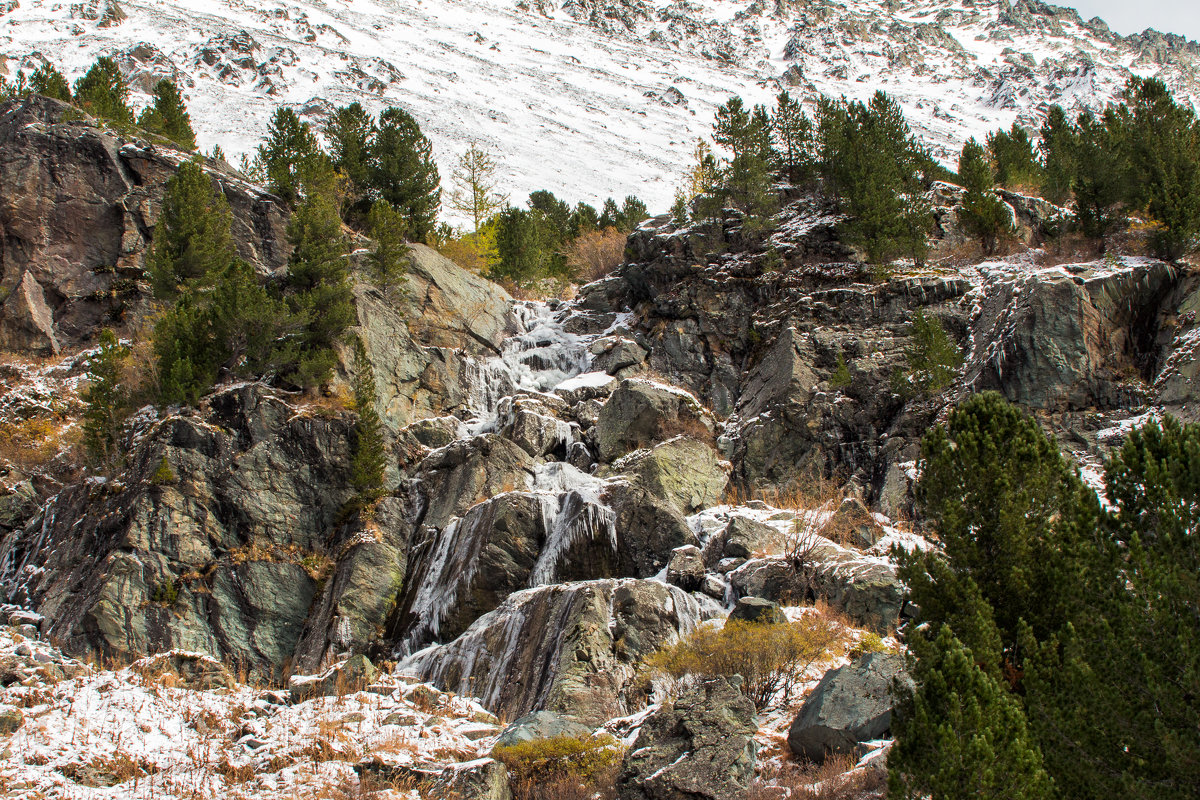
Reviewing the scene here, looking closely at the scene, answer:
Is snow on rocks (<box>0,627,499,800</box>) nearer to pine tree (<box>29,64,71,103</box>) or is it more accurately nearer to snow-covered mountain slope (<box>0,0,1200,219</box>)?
pine tree (<box>29,64,71,103</box>)

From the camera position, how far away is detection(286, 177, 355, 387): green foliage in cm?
2589

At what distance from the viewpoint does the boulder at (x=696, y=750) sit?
9.97m

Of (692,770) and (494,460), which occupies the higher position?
(692,770)

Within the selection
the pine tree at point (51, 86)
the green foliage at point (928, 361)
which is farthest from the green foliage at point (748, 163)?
the pine tree at point (51, 86)

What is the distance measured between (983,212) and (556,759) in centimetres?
2624

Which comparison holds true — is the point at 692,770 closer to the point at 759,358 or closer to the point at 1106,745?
the point at 1106,745

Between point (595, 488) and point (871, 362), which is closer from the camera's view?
point (595, 488)

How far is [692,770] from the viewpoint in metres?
10.1

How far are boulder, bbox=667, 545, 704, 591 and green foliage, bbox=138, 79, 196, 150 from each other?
106 feet

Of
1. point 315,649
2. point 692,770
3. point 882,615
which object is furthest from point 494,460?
point 692,770

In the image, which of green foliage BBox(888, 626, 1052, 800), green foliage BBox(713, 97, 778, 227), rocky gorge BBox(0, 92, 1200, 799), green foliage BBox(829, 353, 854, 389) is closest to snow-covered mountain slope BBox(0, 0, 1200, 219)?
green foliage BBox(713, 97, 778, 227)

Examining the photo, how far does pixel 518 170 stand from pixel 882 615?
279ft

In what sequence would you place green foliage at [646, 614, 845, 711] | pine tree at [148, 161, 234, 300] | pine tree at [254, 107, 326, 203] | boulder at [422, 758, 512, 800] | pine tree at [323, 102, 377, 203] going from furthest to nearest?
pine tree at [323, 102, 377, 203]
pine tree at [254, 107, 326, 203]
pine tree at [148, 161, 234, 300]
green foliage at [646, 614, 845, 711]
boulder at [422, 758, 512, 800]

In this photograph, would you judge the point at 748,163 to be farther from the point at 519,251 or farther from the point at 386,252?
the point at 386,252
